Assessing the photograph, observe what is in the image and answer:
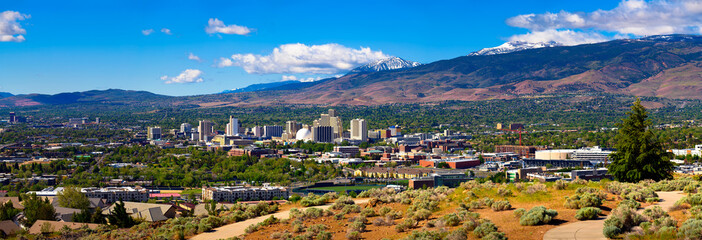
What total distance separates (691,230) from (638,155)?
55.2 ft

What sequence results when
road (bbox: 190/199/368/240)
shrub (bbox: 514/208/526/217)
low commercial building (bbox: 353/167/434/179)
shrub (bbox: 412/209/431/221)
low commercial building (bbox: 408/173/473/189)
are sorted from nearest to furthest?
shrub (bbox: 514/208/526/217) < shrub (bbox: 412/209/431/221) < road (bbox: 190/199/368/240) < low commercial building (bbox: 408/173/473/189) < low commercial building (bbox: 353/167/434/179)

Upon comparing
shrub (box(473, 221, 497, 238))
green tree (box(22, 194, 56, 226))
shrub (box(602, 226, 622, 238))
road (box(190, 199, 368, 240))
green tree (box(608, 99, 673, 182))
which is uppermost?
green tree (box(608, 99, 673, 182))

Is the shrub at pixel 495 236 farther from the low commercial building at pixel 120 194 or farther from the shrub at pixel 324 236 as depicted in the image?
the low commercial building at pixel 120 194

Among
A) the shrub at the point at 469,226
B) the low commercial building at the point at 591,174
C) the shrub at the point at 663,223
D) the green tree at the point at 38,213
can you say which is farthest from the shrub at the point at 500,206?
the low commercial building at the point at 591,174

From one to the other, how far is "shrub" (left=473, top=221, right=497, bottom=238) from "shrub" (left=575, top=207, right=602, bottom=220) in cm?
301

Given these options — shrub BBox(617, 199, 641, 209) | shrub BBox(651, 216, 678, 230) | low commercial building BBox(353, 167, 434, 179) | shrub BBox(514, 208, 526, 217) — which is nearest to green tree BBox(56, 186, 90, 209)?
shrub BBox(514, 208, 526, 217)

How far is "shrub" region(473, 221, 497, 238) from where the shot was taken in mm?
23953

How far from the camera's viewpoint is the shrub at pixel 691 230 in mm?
21328

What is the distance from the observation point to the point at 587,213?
2545cm

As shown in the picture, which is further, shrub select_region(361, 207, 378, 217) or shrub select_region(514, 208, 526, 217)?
shrub select_region(361, 207, 378, 217)

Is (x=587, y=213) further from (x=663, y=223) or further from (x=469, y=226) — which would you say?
(x=469, y=226)

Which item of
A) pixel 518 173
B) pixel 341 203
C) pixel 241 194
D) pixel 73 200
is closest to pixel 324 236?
pixel 341 203

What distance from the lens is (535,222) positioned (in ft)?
81.8

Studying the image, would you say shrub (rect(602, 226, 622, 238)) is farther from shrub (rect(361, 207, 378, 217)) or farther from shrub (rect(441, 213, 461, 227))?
shrub (rect(361, 207, 378, 217))
